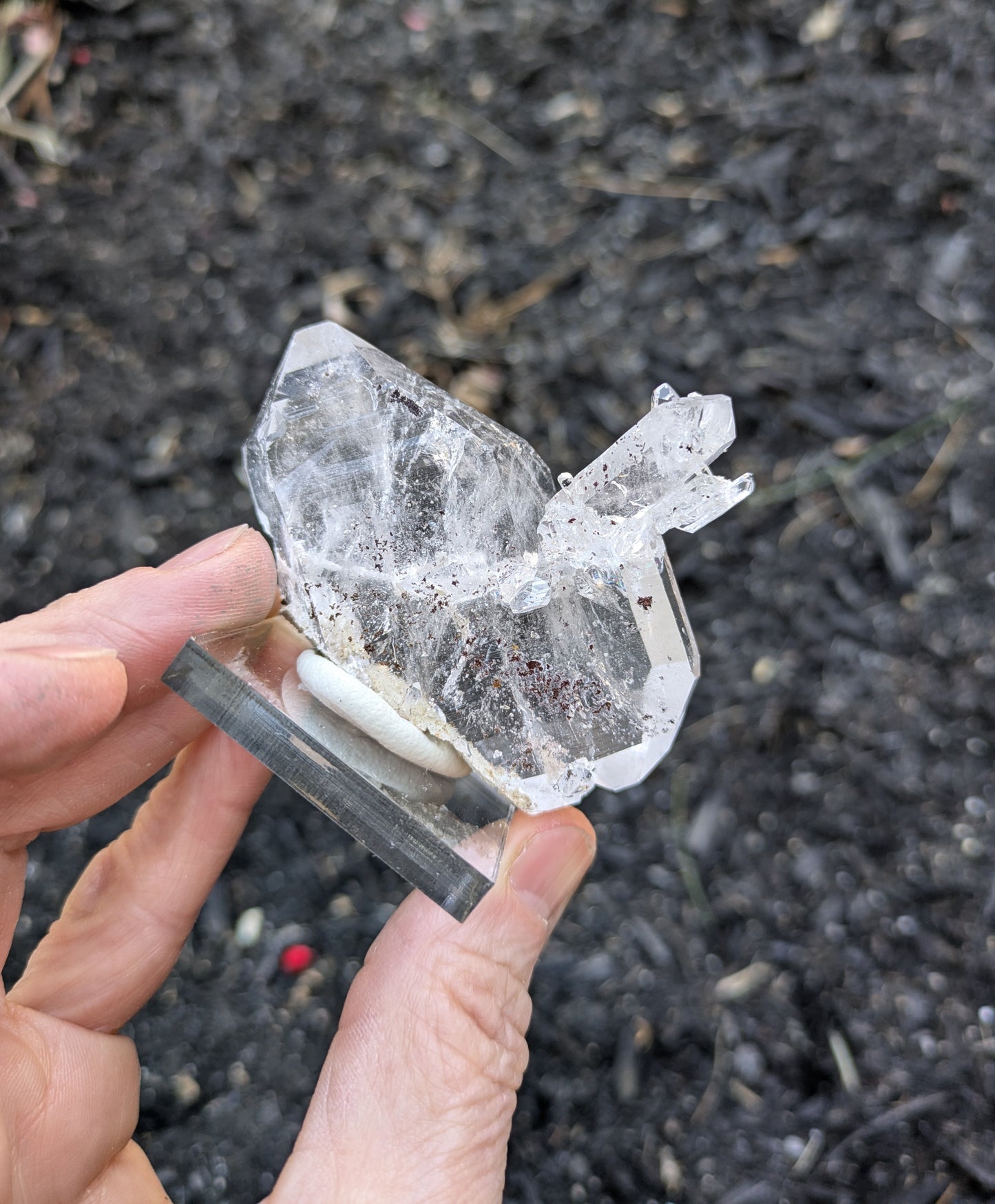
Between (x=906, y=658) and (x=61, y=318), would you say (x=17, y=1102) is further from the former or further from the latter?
(x=906, y=658)

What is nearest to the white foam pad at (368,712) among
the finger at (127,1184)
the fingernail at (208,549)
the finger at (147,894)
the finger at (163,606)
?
the finger at (163,606)

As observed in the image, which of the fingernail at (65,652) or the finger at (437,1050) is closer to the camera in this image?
the fingernail at (65,652)

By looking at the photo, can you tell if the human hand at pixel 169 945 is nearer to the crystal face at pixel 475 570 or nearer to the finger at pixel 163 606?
the finger at pixel 163 606

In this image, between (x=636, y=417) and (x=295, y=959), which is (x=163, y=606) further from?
(x=636, y=417)

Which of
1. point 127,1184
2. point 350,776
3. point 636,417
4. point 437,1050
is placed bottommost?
point 127,1184

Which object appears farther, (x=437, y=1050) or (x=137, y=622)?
(x=137, y=622)

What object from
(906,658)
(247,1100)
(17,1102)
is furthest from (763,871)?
(17,1102)

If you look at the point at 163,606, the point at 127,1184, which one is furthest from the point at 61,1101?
the point at 163,606
